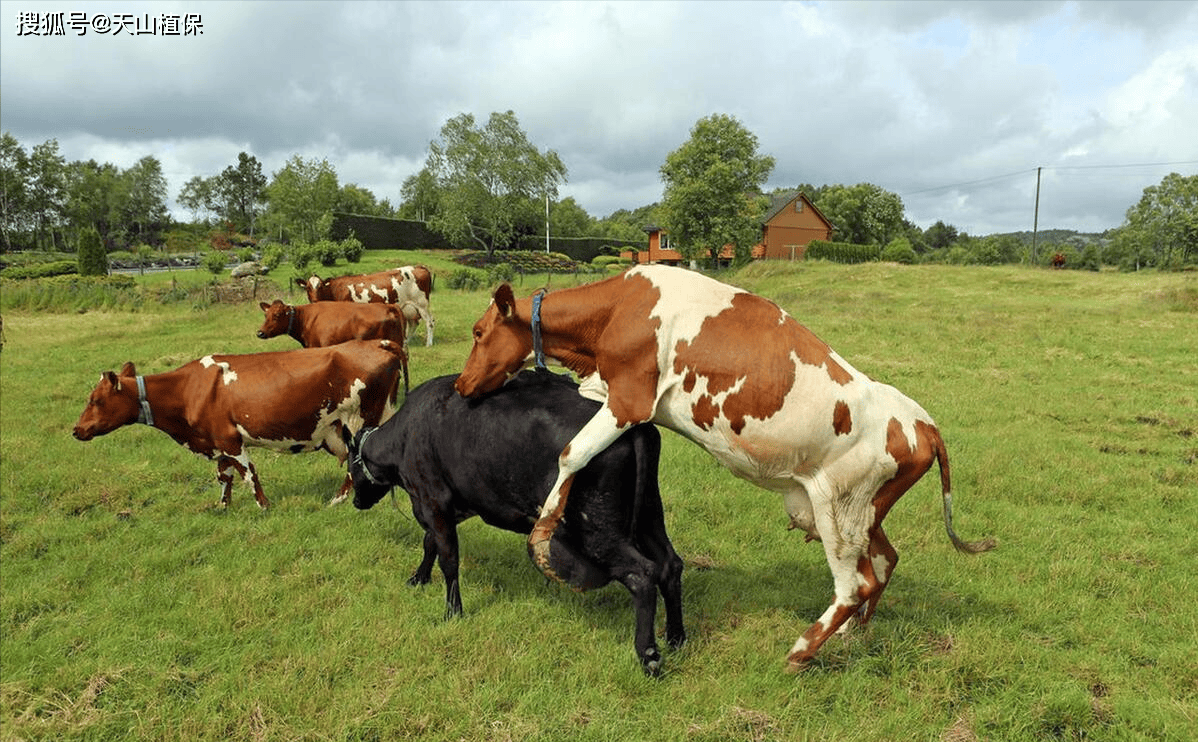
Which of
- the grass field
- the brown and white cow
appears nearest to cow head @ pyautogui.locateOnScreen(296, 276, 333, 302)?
the grass field

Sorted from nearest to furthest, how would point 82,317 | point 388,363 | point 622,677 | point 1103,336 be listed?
point 622,677 → point 388,363 → point 1103,336 → point 82,317

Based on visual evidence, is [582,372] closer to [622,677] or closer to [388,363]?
[622,677]

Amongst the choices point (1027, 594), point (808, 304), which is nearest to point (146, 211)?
point (808, 304)

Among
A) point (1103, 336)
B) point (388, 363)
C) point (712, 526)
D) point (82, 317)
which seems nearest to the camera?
point (712, 526)

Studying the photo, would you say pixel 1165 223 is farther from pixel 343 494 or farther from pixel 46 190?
pixel 46 190

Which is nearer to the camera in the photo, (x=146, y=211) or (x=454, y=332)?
(x=454, y=332)

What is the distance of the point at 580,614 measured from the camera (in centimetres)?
466

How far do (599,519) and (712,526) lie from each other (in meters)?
2.68

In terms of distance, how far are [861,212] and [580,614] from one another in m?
75.0

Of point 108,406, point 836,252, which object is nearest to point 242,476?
point 108,406

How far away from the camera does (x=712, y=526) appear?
248 inches

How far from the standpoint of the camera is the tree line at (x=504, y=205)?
43.1 metres

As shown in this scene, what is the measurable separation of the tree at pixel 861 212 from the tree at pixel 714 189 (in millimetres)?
30882

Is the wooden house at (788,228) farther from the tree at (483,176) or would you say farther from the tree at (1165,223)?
the tree at (1165,223)
